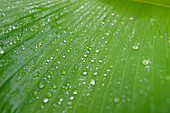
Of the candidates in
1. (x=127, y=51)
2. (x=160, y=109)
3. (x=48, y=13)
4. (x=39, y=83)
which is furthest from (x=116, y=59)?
(x=48, y=13)

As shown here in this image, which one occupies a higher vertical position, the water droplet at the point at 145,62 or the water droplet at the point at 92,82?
the water droplet at the point at 145,62

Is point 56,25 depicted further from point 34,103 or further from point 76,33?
point 34,103

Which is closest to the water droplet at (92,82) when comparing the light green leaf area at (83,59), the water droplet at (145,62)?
the light green leaf area at (83,59)

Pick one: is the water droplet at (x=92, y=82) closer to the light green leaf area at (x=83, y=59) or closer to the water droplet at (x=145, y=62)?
the light green leaf area at (x=83, y=59)

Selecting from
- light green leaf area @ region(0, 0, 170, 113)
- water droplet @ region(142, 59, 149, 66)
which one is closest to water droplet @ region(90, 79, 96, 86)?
light green leaf area @ region(0, 0, 170, 113)

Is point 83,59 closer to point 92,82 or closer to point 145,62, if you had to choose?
point 92,82

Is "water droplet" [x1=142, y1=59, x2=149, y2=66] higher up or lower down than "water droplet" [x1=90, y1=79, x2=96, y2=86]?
higher up

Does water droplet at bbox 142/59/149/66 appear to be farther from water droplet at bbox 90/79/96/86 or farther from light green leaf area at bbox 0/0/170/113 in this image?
water droplet at bbox 90/79/96/86

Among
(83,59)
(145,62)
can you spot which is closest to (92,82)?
(83,59)
